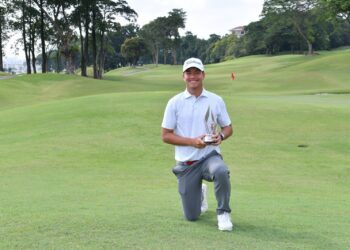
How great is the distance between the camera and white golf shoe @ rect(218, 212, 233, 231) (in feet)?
17.5

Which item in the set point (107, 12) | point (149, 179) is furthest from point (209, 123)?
point (107, 12)

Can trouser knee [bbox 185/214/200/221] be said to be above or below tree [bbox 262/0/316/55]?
below

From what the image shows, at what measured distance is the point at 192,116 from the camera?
5.65 meters

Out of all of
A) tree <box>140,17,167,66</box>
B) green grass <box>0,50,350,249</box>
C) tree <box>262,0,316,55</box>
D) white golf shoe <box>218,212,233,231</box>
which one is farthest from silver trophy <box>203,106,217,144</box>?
tree <box>140,17,167,66</box>

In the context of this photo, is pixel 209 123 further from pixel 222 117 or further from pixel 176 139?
pixel 176 139

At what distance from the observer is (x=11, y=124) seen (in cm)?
1836

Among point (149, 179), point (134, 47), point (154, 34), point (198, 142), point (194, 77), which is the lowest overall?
point (149, 179)

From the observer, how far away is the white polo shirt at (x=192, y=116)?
A: 18.5 ft

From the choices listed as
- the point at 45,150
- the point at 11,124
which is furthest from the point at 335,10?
Result: the point at 45,150

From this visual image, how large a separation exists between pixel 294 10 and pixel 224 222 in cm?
8107

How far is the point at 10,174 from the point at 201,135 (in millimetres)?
5994

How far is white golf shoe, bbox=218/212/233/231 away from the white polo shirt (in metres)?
0.71

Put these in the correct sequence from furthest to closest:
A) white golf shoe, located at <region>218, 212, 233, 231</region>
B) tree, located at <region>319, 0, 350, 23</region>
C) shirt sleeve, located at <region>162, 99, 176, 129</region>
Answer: tree, located at <region>319, 0, 350, 23</region> → shirt sleeve, located at <region>162, 99, 176, 129</region> → white golf shoe, located at <region>218, 212, 233, 231</region>

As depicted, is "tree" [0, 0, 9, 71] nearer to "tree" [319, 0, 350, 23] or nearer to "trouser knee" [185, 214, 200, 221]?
"tree" [319, 0, 350, 23]
